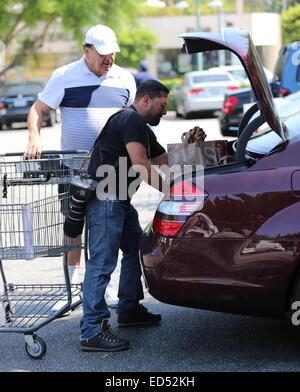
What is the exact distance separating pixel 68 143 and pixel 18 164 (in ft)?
2.66

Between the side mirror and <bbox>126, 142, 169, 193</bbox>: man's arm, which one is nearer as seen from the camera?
<bbox>126, 142, 169, 193</bbox>: man's arm

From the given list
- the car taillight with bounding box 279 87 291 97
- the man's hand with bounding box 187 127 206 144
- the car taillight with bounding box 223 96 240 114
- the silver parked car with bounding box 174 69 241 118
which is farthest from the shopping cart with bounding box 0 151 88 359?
the silver parked car with bounding box 174 69 241 118

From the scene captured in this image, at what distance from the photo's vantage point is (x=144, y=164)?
4.91m

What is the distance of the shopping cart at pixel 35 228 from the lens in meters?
5.04

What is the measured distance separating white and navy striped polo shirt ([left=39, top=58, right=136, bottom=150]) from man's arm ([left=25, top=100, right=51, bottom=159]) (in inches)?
2.7

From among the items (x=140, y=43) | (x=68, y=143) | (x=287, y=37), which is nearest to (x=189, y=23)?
(x=140, y=43)

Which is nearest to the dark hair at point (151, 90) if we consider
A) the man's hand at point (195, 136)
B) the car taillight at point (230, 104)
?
the man's hand at point (195, 136)

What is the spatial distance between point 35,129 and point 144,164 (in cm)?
129

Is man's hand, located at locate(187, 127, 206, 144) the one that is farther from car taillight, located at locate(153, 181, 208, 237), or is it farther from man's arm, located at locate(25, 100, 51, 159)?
man's arm, located at locate(25, 100, 51, 159)

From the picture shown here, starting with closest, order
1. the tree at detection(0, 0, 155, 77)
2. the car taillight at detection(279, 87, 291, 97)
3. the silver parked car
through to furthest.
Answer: the car taillight at detection(279, 87, 291, 97) < the silver parked car < the tree at detection(0, 0, 155, 77)

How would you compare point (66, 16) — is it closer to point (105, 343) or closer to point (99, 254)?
point (99, 254)

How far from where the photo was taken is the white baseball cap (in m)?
5.71

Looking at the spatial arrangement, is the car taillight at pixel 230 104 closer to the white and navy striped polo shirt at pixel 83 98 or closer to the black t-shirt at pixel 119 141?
the white and navy striped polo shirt at pixel 83 98

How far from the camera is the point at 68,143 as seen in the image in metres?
6.07
